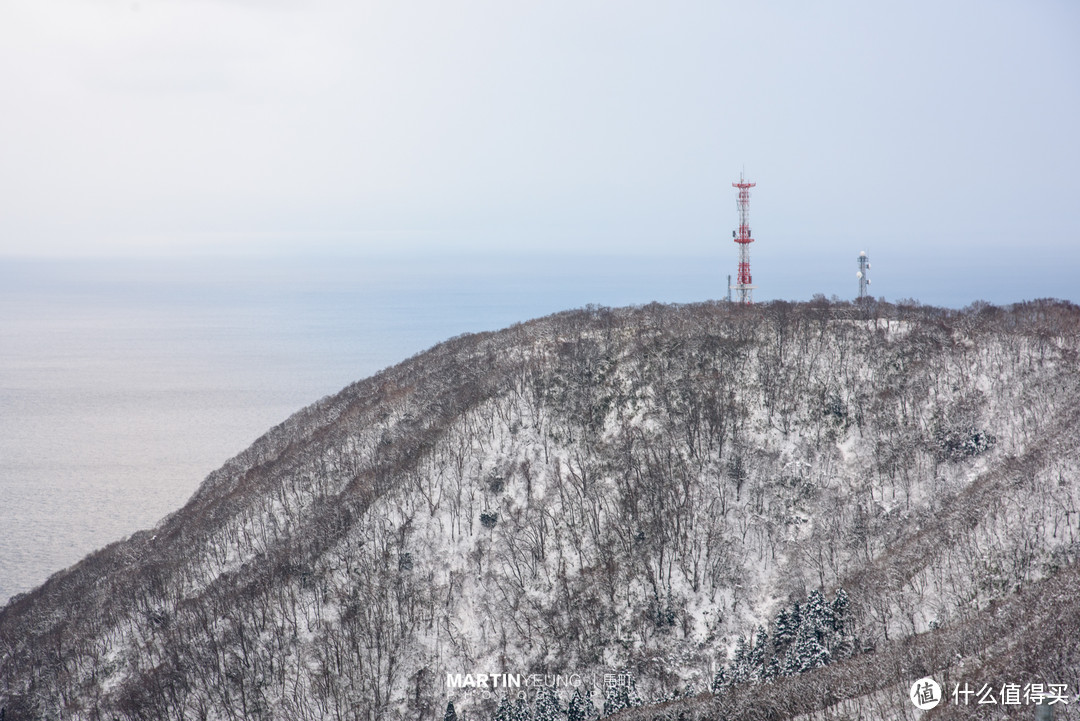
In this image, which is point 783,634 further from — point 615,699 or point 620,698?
point 615,699

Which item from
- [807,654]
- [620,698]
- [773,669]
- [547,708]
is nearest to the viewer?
[807,654]

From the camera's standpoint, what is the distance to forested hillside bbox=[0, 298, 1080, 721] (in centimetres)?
4609

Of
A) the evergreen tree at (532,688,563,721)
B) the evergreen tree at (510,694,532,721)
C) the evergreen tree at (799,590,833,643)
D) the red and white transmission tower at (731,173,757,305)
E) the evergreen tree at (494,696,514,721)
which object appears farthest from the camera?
the red and white transmission tower at (731,173,757,305)

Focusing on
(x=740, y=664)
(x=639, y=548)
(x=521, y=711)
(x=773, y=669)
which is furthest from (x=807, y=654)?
(x=521, y=711)

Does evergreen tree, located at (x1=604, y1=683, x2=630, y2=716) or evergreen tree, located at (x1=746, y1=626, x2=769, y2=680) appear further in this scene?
evergreen tree, located at (x1=604, y1=683, x2=630, y2=716)

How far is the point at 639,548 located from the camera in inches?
2167

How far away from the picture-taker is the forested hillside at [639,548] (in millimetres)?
46094

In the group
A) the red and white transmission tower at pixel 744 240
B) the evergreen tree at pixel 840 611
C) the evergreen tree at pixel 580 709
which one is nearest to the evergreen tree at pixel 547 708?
the evergreen tree at pixel 580 709

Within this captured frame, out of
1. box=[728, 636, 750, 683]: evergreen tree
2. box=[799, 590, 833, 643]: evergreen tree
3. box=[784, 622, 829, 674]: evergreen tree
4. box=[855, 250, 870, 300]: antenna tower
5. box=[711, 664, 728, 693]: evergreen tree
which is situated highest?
box=[855, 250, 870, 300]: antenna tower

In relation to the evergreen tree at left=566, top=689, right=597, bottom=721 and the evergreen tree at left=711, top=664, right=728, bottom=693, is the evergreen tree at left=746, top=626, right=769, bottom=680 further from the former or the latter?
the evergreen tree at left=566, top=689, right=597, bottom=721

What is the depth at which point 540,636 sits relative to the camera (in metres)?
51.2

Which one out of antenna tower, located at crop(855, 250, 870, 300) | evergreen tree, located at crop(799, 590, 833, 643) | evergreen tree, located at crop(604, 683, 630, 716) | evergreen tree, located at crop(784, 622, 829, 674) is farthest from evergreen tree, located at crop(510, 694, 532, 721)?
→ antenna tower, located at crop(855, 250, 870, 300)

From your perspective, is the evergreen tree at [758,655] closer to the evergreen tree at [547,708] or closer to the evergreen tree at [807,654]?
the evergreen tree at [807,654]

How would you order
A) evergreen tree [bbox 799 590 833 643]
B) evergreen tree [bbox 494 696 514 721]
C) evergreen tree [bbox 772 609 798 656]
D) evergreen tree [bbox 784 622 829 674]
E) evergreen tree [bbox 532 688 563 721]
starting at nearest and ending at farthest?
evergreen tree [bbox 784 622 829 674], evergreen tree [bbox 799 590 833 643], evergreen tree [bbox 532 688 563 721], evergreen tree [bbox 494 696 514 721], evergreen tree [bbox 772 609 798 656]
